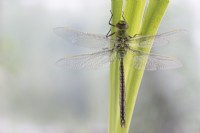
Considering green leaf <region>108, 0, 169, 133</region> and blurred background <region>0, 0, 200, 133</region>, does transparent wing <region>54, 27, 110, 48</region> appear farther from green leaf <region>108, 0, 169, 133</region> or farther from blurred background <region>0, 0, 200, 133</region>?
blurred background <region>0, 0, 200, 133</region>

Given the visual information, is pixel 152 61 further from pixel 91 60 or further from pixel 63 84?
pixel 63 84

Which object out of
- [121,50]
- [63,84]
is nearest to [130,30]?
[121,50]

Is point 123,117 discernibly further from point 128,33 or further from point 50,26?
point 50,26

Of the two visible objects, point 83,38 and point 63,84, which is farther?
point 63,84

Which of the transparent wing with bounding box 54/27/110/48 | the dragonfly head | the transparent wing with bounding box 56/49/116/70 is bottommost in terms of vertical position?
the transparent wing with bounding box 56/49/116/70

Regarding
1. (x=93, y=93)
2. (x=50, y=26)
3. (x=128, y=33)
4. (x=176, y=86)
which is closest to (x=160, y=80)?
(x=176, y=86)

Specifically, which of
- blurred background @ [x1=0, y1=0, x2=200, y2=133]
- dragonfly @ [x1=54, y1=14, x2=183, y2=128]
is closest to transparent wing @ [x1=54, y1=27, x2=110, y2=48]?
dragonfly @ [x1=54, y1=14, x2=183, y2=128]
